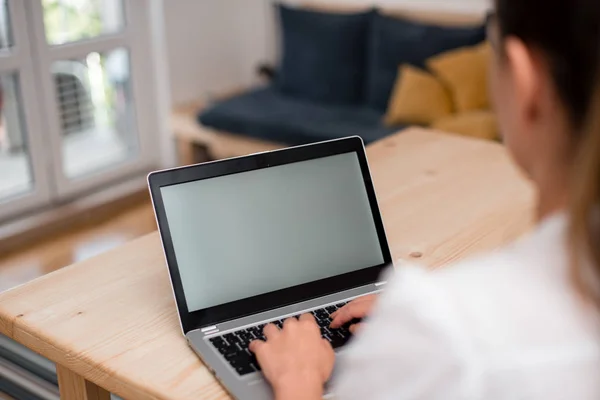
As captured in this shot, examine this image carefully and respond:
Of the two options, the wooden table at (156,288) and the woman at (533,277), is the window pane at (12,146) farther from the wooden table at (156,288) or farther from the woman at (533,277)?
the woman at (533,277)

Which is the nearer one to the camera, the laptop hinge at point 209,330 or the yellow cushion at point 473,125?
the laptop hinge at point 209,330

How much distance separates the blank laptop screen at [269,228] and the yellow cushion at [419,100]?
7.16ft

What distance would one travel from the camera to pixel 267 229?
1.17m

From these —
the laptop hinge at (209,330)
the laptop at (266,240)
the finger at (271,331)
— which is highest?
the laptop at (266,240)

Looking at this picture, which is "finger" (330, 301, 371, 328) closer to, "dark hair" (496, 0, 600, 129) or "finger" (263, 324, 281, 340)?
"finger" (263, 324, 281, 340)

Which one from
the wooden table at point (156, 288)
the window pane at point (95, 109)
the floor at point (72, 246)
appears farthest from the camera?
the window pane at point (95, 109)

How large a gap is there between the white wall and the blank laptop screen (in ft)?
9.00

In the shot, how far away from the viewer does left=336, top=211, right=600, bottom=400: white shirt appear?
599mm

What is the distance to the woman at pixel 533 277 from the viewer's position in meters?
0.57

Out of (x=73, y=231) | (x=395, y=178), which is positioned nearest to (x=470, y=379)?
(x=395, y=178)

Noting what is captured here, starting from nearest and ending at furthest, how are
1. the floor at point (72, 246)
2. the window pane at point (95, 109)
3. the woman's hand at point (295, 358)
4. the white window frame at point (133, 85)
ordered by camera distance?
the woman's hand at point (295, 358)
the floor at point (72, 246)
the white window frame at point (133, 85)
the window pane at point (95, 109)

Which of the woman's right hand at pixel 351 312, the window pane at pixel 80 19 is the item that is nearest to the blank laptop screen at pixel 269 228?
the woman's right hand at pixel 351 312

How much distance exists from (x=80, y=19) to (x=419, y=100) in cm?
158

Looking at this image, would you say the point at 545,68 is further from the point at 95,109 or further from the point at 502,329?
the point at 95,109
